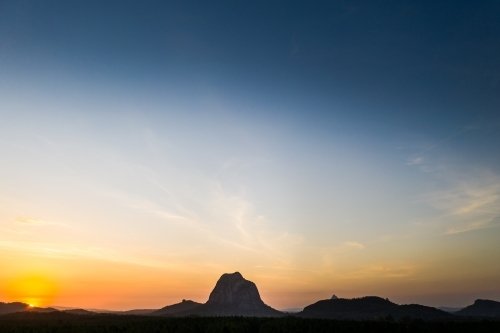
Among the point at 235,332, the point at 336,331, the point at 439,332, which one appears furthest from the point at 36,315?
the point at 439,332

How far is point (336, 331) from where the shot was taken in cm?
8400

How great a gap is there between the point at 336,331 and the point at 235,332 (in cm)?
2639

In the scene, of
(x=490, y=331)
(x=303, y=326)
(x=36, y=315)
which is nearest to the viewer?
(x=490, y=331)

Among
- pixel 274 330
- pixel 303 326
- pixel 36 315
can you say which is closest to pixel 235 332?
pixel 274 330

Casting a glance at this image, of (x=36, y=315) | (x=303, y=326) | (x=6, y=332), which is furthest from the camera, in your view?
(x=36, y=315)

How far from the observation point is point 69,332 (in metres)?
83.4

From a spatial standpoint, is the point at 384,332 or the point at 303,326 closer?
the point at 384,332

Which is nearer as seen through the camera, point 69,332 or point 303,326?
point 69,332

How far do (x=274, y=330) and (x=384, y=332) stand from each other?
27567mm

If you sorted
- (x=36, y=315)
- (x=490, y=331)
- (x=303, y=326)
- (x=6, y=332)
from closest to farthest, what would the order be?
(x=6, y=332) → (x=490, y=331) → (x=303, y=326) → (x=36, y=315)

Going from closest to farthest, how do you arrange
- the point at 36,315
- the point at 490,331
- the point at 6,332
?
the point at 6,332 < the point at 490,331 < the point at 36,315

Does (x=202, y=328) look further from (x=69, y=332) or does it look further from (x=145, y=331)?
(x=69, y=332)

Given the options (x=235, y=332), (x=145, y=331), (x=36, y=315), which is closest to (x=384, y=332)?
(x=235, y=332)

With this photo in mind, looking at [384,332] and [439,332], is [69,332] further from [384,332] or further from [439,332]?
[439,332]
